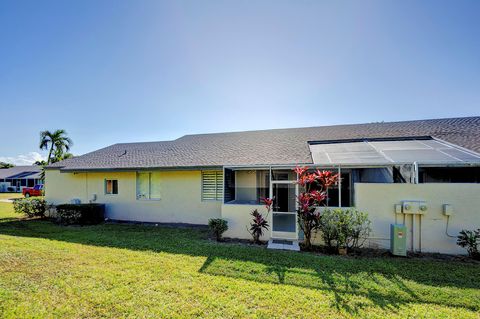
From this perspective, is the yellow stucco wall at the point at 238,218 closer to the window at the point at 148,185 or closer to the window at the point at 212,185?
the window at the point at 212,185

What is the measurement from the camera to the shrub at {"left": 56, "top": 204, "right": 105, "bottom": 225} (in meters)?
10.3

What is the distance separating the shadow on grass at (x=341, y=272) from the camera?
3969mm

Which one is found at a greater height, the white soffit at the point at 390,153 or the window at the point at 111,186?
the white soffit at the point at 390,153

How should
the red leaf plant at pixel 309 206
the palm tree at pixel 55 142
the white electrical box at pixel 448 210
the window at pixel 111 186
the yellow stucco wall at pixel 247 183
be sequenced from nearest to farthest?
the white electrical box at pixel 448 210, the red leaf plant at pixel 309 206, the yellow stucco wall at pixel 247 183, the window at pixel 111 186, the palm tree at pixel 55 142

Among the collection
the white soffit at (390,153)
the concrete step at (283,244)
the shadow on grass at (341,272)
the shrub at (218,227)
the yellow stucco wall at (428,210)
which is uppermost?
the white soffit at (390,153)

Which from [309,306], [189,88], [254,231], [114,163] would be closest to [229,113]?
[189,88]

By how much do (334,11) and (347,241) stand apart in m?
8.47

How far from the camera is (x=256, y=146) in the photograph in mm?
12070

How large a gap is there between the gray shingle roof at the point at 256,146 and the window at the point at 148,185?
2.34 feet

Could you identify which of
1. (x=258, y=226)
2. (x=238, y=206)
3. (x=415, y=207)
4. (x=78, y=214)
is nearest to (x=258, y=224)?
(x=258, y=226)

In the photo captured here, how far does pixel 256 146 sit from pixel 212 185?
3.49 m

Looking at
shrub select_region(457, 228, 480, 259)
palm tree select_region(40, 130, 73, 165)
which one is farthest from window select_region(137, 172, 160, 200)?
palm tree select_region(40, 130, 73, 165)

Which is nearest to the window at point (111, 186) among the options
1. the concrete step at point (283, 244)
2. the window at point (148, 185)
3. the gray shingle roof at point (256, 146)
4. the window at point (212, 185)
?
the gray shingle roof at point (256, 146)

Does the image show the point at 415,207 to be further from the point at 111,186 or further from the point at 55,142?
the point at 55,142
